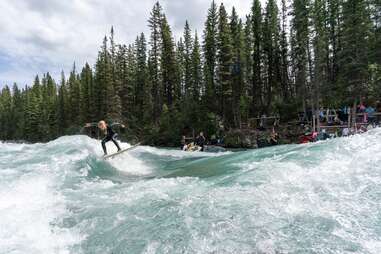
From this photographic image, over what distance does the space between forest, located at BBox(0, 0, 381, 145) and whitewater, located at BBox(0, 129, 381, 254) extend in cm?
2191

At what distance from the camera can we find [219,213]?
4.66 meters

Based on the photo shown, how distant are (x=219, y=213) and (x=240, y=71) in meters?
37.1

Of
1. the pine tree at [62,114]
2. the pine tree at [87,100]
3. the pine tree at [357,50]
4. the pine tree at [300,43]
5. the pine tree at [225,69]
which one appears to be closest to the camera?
the pine tree at [357,50]

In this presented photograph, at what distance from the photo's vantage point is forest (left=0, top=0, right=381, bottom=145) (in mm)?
27391

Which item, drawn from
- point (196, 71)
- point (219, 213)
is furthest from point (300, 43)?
point (219, 213)

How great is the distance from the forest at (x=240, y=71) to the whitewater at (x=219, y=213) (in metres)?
21.9

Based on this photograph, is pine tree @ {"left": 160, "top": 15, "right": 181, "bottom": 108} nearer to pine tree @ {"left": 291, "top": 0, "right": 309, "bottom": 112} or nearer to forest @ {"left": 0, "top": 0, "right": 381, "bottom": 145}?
forest @ {"left": 0, "top": 0, "right": 381, "bottom": 145}

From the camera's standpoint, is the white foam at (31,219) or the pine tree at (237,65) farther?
the pine tree at (237,65)

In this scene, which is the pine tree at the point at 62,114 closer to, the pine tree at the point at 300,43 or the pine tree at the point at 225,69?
the pine tree at the point at 225,69

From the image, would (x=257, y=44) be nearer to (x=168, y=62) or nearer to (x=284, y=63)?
(x=284, y=63)

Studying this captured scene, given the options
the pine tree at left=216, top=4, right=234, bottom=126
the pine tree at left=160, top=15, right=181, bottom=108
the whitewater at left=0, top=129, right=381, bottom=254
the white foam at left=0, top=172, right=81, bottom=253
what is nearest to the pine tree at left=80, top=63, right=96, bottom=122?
the pine tree at left=160, top=15, right=181, bottom=108

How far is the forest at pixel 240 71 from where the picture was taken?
27391 millimetres

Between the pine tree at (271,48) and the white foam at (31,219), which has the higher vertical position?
the pine tree at (271,48)

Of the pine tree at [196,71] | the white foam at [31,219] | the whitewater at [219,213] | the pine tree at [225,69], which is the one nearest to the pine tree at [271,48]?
the pine tree at [225,69]
